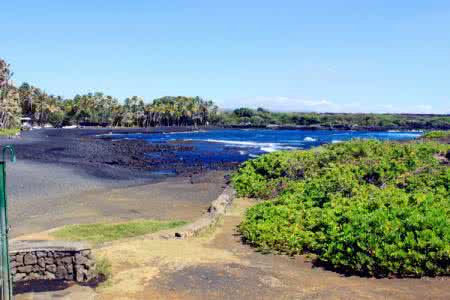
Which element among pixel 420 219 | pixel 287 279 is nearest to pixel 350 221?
pixel 420 219

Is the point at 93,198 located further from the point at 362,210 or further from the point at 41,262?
the point at 362,210

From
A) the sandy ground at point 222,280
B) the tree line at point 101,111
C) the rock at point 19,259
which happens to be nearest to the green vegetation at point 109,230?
the sandy ground at point 222,280

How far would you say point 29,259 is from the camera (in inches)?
362

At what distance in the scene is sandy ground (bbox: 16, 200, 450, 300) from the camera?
8914 mm

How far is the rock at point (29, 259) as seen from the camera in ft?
30.1

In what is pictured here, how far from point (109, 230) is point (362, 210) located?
7.86m

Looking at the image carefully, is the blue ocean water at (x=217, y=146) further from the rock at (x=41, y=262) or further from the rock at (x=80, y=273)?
the rock at (x=41, y=262)

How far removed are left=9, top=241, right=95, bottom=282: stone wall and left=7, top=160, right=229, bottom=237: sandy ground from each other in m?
6.26

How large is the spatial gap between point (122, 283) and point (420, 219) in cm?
681

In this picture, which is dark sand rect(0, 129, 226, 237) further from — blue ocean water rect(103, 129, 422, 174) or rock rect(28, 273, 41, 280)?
rock rect(28, 273, 41, 280)

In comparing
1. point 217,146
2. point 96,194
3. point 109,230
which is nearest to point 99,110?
point 217,146

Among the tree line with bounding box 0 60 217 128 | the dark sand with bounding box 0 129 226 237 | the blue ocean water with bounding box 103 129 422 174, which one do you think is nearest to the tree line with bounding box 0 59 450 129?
the tree line with bounding box 0 60 217 128

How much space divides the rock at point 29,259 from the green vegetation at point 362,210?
5.71 m

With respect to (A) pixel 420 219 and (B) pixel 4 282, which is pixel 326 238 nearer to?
(A) pixel 420 219
